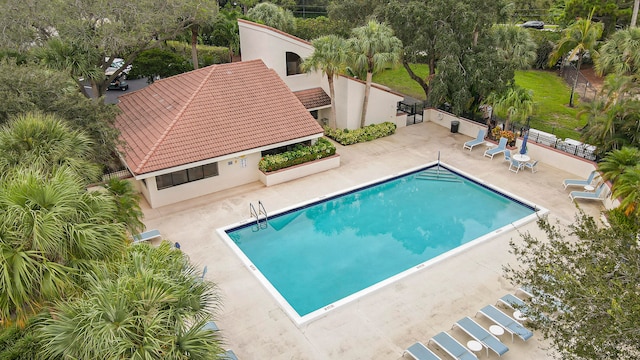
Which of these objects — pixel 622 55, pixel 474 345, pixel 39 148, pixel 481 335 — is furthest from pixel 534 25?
pixel 39 148

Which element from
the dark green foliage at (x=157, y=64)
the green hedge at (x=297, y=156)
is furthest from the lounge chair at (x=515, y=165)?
the dark green foliage at (x=157, y=64)

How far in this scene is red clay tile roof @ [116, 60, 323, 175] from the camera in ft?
71.2

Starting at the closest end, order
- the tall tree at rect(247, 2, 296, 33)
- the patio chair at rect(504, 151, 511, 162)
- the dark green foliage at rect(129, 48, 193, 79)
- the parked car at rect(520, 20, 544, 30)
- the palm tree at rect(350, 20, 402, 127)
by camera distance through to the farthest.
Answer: the patio chair at rect(504, 151, 511, 162) < the palm tree at rect(350, 20, 402, 127) < the dark green foliage at rect(129, 48, 193, 79) < the tall tree at rect(247, 2, 296, 33) < the parked car at rect(520, 20, 544, 30)

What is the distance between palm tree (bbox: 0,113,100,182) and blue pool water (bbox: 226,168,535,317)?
7979mm

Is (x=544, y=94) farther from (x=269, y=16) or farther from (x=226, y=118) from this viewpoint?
(x=226, y=118)

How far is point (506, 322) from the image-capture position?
14.4m

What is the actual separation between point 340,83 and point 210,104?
8385mm

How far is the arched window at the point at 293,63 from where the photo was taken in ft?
94.0

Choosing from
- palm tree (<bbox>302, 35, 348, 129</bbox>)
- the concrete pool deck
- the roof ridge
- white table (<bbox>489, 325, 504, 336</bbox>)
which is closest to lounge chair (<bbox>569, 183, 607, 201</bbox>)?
the concrete pool deck

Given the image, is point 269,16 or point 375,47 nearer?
point 375,47

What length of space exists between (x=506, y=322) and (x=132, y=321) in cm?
1108

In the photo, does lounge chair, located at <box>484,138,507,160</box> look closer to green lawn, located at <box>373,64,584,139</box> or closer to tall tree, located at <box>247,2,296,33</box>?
green lawn, located at <box>373,64,584,139</box>

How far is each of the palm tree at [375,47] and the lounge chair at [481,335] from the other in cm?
1587

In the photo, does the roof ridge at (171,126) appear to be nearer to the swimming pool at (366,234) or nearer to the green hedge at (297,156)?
the green hedge at (297,156)
